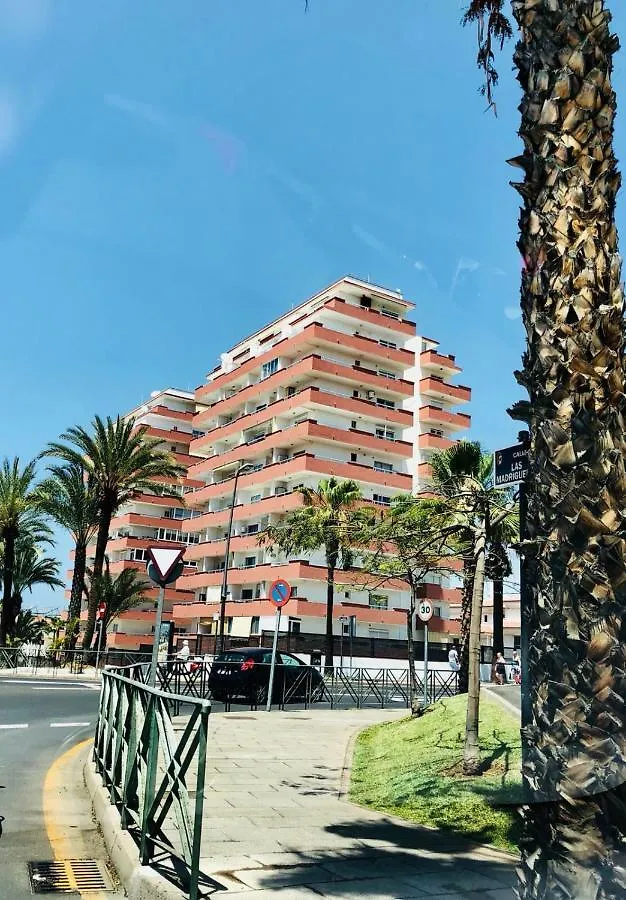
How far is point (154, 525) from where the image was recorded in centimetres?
6688

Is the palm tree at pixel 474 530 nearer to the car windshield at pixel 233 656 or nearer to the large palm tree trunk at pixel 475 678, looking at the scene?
the large palm tree trunk at pixel 475 678

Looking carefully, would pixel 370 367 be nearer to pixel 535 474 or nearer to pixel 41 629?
pixel 41 629

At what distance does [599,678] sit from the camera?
2.93m

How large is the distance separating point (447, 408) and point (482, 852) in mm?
53376

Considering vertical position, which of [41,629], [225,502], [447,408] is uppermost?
[447,408]

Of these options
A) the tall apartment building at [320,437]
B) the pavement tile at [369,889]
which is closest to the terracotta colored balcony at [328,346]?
the tall apartment building at [320,437]

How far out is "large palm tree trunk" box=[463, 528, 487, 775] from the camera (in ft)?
28.9

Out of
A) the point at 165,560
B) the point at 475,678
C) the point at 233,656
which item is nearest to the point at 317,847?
the point at 475,678

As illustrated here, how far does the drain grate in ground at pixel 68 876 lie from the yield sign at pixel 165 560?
4329mm

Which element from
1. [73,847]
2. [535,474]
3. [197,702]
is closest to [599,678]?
[535,474]

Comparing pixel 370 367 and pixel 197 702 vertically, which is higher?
pixel 370 367

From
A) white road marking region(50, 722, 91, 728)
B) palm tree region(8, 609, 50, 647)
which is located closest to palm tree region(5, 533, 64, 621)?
palm tree region(8, 609, 50, 647)

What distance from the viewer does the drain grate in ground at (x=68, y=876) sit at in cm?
475

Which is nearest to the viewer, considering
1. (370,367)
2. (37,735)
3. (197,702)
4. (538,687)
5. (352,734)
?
(538,687)
